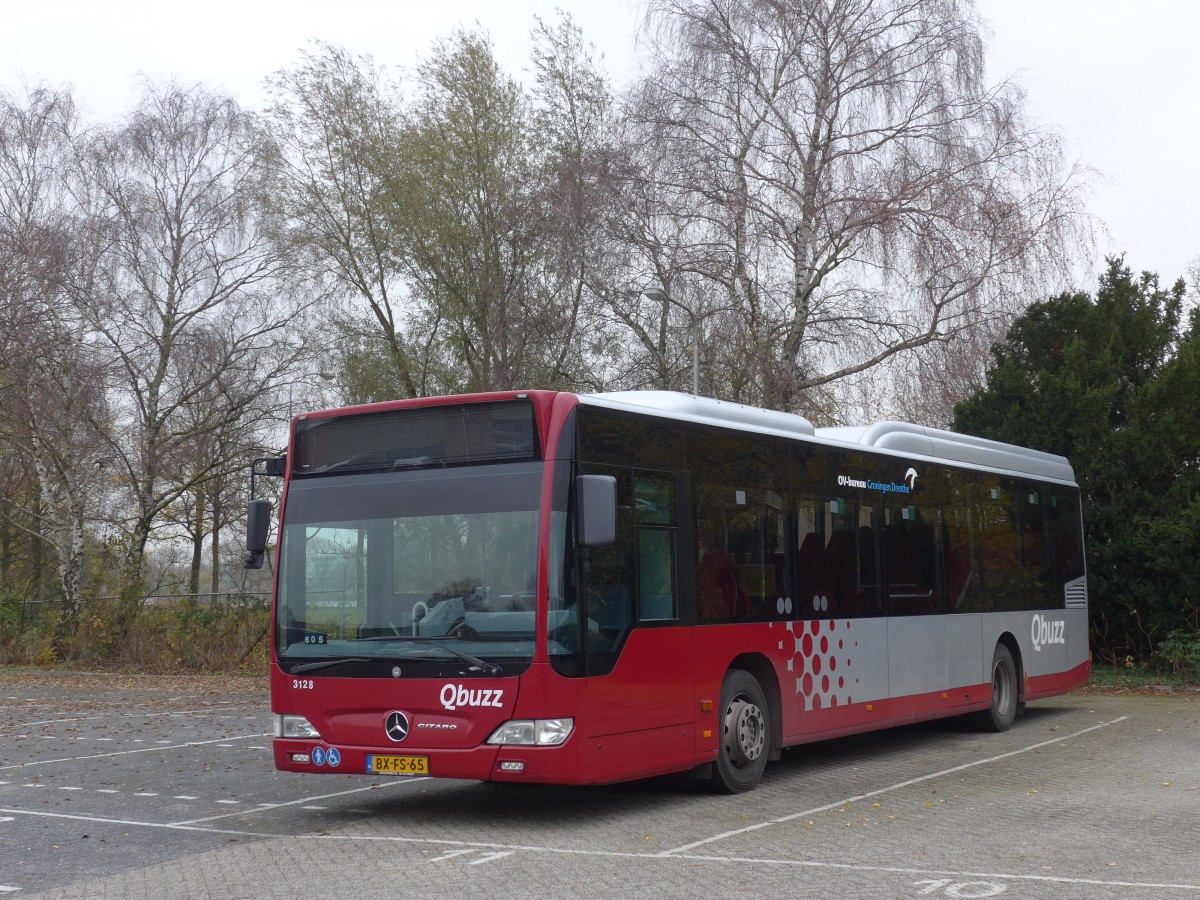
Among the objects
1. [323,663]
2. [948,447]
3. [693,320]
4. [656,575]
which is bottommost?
[323,663]

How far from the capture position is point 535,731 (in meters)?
9.21

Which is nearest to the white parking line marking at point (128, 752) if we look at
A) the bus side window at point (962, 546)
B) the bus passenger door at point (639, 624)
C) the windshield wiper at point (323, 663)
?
the windshield wiper at point (323, 663)

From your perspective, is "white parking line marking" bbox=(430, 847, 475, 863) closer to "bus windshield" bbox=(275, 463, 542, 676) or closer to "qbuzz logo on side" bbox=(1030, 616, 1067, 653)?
"bus windshield" bbox=(275, 463, 542, 676)

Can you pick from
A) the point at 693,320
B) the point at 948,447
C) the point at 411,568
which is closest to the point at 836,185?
the point at 693,320

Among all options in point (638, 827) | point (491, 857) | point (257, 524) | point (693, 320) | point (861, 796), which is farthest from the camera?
point (693, 320)

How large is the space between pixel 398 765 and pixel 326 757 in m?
0.66

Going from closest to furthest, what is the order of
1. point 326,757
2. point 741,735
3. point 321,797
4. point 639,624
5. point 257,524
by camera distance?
1. point 326,757
2. point 639,624
3. point 257,524
4. point 741,735
5. point 321,797

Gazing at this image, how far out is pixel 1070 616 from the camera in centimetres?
1772

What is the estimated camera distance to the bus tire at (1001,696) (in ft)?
51.5

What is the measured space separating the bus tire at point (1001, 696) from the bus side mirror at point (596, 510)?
7.85 metres

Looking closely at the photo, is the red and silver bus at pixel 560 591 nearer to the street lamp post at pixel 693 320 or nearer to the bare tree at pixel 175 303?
the street lamp post at pixel 693 320

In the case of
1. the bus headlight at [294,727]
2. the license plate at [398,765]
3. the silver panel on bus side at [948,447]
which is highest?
the silver panel on bus side at [948,447]

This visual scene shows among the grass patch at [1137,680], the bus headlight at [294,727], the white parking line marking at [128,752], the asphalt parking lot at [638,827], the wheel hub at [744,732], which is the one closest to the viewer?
the asphalt parking lot at [638,827]

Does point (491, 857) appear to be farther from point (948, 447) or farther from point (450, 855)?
point (948, 447)
